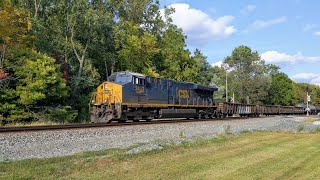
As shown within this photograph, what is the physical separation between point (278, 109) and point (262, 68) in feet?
107

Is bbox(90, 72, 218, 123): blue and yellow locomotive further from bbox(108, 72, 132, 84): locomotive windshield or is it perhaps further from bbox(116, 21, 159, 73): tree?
bbox(116, 21, 159, 73): tree

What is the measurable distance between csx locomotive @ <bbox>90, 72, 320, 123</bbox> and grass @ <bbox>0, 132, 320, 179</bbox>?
1259cm

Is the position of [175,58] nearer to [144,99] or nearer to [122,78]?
[144,99]

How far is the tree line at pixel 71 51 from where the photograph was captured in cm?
2753

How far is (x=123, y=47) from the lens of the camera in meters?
41.6

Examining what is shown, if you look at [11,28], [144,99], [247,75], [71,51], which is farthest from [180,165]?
[247,75]

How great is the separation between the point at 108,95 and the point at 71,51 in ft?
51.9

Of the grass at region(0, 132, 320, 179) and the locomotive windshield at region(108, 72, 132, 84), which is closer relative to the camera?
the grass at region(0, 132, 320, 179)

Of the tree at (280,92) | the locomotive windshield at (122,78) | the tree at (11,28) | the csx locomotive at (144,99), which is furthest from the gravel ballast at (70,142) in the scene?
the tree at (280,92)

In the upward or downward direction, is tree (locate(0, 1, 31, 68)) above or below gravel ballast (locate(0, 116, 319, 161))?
above

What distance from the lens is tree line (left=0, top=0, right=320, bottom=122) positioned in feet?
90.3

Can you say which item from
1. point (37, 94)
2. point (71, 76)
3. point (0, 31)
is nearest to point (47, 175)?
point (37, 94)

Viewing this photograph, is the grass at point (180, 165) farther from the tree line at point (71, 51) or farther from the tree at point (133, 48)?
the tree at point (133, 48)

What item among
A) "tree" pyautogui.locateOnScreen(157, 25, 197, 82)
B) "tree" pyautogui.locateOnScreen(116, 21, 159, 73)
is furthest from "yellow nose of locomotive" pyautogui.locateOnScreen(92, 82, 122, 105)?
"tree" pyautogui.locateOnScreen(157, 25, 197, 82)
